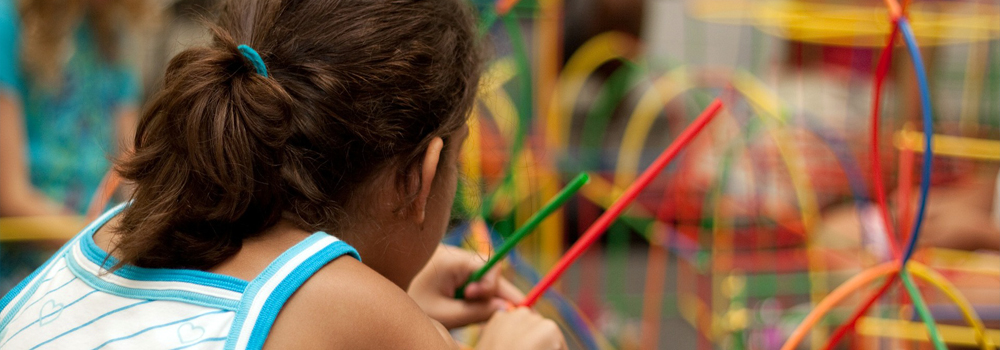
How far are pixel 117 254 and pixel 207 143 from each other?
0.34 feet

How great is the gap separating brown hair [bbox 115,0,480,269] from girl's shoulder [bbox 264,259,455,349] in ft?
0.21

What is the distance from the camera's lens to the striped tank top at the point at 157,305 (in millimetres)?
458

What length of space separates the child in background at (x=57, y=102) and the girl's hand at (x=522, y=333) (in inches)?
35.3

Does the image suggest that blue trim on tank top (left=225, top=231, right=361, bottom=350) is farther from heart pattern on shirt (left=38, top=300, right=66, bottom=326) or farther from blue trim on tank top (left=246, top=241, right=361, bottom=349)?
heart pattern on shirt (left=38, top=300, right=66, bottom=326)

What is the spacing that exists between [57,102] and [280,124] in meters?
1.10

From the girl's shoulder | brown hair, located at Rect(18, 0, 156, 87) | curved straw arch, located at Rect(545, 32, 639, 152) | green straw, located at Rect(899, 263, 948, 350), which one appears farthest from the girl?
curved straw arch, located at Rect(545, 32, 639, 152)

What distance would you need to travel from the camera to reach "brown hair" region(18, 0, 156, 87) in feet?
4.37

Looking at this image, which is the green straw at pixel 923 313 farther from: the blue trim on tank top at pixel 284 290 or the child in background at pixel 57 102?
the child in background at pixel 57 102

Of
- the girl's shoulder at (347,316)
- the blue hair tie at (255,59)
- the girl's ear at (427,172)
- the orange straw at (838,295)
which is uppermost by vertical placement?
the blue hair tie at (255,59)

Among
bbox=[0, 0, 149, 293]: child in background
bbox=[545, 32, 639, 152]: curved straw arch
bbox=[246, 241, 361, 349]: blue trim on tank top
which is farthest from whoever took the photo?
bbox=[545, 32, 639, 152]: curved straw arch

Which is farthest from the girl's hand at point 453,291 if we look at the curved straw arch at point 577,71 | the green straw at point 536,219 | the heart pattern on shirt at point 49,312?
the curved straw arch at point 577,71

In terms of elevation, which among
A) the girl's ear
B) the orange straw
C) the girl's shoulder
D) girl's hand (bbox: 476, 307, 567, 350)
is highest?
the girl's ear

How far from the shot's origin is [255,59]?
1.69 feet

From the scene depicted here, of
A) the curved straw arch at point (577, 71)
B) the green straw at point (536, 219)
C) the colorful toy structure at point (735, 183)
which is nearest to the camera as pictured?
the green straw at point (536, 219)
